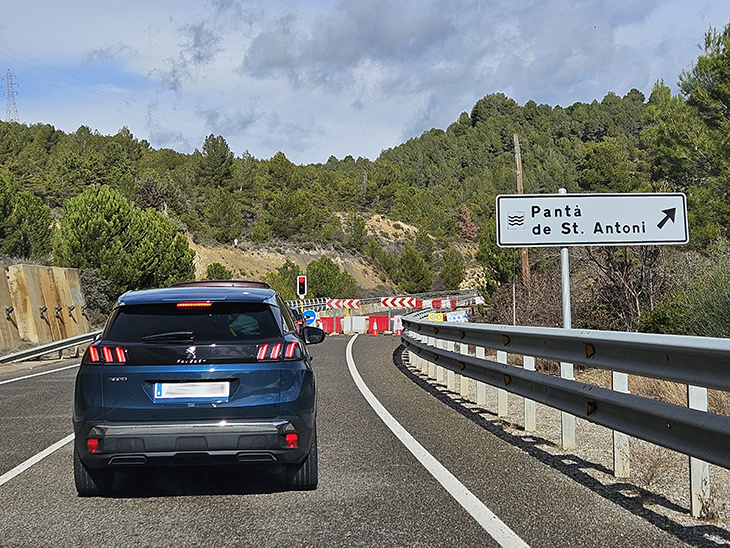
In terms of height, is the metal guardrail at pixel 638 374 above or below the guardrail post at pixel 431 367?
above

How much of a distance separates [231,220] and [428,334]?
7679cm

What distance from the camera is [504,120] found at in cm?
15188

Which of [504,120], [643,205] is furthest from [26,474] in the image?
[504,120]

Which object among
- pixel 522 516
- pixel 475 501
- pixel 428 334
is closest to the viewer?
pixel 522 516

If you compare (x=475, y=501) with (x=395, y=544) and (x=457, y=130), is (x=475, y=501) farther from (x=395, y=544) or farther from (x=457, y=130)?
(x=457, y=130)

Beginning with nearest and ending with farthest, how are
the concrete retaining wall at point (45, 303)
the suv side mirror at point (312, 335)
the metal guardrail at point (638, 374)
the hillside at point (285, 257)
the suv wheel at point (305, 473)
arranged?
the metal guardrail at point (638, 374)
the suv wheel at point (305, 473)
the suv side mirror at point (312, 335)
the concrete retaining wall at point (45, 303)
the hillside at point (285, 257)

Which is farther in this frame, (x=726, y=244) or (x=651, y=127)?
(x=651, y=127)

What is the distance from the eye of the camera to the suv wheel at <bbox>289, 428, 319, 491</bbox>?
5.88 metres

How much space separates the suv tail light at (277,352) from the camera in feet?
18.3

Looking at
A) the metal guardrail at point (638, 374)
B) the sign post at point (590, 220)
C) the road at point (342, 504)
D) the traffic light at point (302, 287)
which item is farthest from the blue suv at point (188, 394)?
the traffic light at point (302, 287)

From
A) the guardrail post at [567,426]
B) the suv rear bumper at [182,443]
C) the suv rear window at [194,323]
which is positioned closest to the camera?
the suv rear bumper at [182,443]

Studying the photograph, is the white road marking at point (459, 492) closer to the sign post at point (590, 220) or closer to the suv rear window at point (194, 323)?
the suv rear window at point (194, 323)

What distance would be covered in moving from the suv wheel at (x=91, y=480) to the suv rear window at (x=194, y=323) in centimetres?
95

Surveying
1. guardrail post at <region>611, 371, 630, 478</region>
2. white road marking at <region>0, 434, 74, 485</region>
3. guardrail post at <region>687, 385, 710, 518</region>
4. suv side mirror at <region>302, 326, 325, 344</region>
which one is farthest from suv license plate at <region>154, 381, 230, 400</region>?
guardrail post at <region>687, 385, 710, 518</region>
